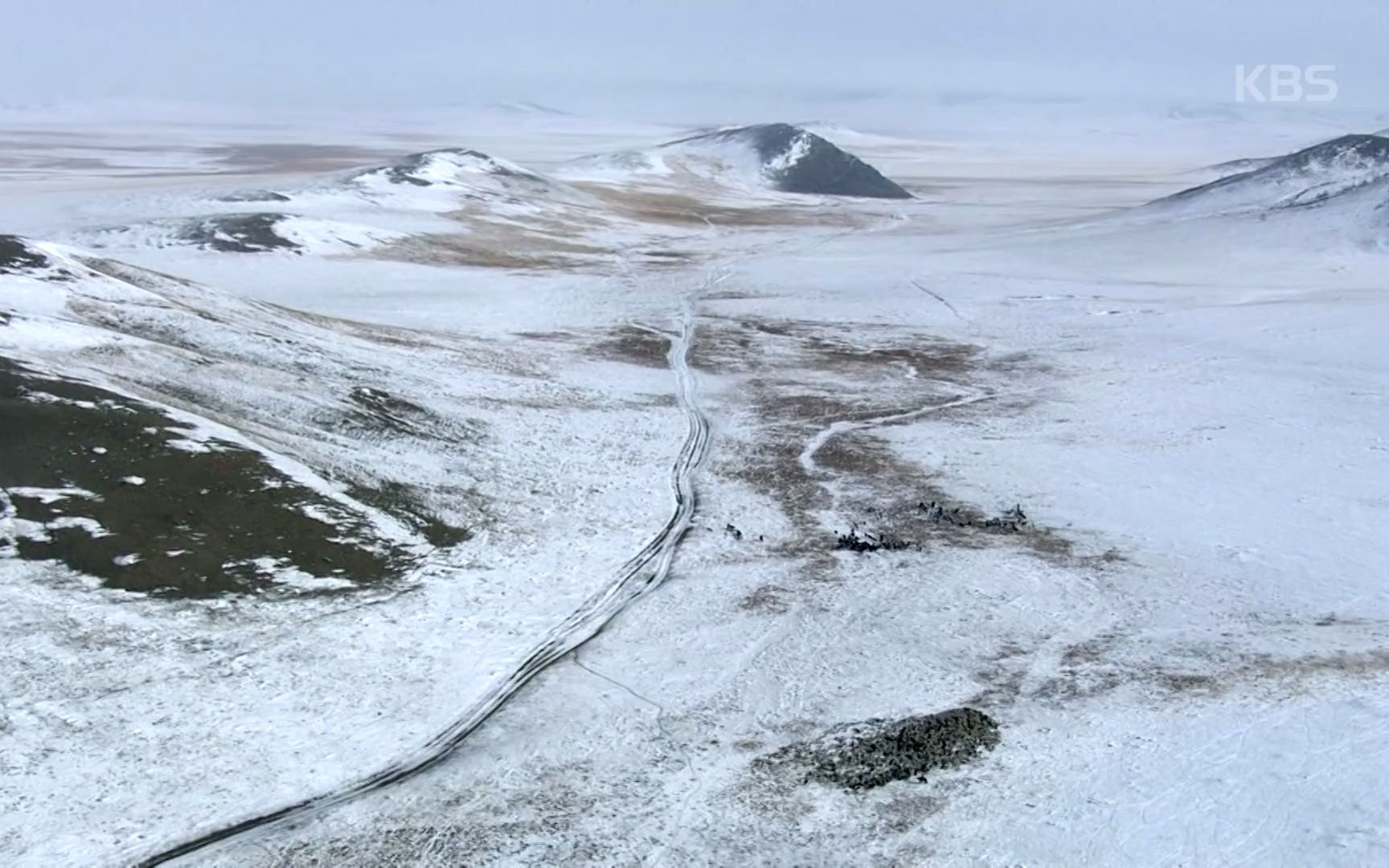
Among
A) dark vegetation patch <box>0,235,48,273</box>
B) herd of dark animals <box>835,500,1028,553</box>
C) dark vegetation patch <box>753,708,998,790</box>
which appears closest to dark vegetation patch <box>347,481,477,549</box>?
herd of dark animals <box>835,500,1028,553</box>

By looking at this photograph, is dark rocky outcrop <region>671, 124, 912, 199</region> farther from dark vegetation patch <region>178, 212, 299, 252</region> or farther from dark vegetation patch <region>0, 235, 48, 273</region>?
dark vegetation patch <region>0, 235, 48, 273</region>

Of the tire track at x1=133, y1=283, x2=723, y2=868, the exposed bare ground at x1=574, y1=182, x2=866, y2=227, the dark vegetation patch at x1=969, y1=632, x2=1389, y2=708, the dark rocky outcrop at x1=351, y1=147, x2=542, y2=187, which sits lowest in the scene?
the tire track at x1=133, y1=283, x2=723, y2=868

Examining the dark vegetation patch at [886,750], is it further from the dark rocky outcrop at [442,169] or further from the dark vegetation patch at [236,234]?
the dark rocky outcrop at [442,169]

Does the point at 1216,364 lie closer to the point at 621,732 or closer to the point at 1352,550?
the point at 1352,550

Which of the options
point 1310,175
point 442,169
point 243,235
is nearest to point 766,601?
point 243,235

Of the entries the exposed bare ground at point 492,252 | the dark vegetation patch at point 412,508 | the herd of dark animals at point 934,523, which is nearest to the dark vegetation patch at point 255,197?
the exposed bare ground at point 492,252

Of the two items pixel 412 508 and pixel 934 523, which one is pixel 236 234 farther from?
pixel 934 523
